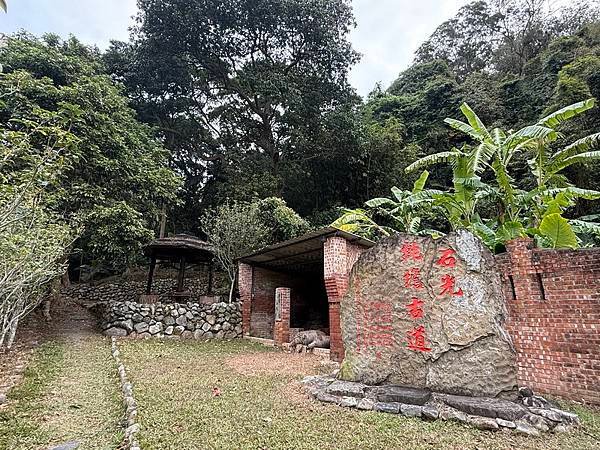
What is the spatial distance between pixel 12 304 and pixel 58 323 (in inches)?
210

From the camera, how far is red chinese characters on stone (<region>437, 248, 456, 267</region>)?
4512 millimetres

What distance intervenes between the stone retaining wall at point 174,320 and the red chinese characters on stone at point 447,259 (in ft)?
26.1

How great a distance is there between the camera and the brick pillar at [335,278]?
747cm

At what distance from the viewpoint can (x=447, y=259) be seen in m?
4.55

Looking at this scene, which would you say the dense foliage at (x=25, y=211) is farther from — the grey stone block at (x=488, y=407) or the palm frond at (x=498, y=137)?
the palm frond at (x=498, y=137)

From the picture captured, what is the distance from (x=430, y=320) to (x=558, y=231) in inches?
107

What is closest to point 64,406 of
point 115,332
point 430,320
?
point 430,320

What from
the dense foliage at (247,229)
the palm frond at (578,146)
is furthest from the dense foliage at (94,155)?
the palm frond at (578,146)

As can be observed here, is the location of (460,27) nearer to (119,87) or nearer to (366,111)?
(366,111)

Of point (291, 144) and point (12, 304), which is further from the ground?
point (291, 144)

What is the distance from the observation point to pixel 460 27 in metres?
30.1

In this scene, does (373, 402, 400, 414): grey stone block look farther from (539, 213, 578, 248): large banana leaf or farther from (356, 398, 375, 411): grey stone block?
(539, 213, 578, 248): large banana leaf

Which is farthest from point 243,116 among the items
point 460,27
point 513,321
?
point 460,27

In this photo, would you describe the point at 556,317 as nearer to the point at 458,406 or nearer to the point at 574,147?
the point at 458,406
